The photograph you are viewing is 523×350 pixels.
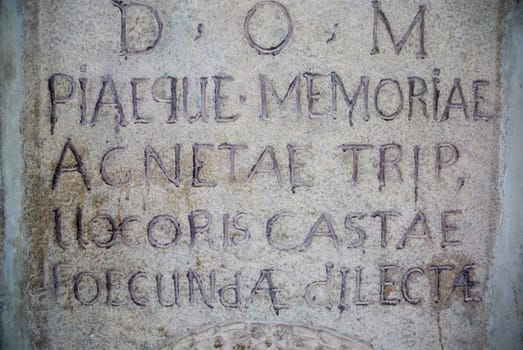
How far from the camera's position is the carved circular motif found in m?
2.02

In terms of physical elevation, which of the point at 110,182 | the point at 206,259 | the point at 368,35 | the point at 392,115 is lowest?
the point at 206,259

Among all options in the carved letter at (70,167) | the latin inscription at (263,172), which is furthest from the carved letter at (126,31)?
the carved letter at (70,167)

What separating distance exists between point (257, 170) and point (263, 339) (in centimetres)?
60

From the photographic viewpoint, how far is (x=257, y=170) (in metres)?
1.99

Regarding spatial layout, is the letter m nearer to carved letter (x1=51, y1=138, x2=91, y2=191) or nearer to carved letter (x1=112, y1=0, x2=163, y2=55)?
carved letter (x1=112, y1=0, x2=163, y2=55)

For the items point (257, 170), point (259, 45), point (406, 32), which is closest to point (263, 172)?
point (257, 170)

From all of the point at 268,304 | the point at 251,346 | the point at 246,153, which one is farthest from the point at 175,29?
the point at 251,346

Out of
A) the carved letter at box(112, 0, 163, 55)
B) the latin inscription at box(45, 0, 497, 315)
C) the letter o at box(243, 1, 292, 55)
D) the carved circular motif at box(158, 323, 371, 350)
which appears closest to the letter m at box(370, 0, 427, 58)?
the latin inscription at box(45, 0, 497, 315)

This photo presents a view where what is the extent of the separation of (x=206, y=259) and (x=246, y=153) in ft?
1.31

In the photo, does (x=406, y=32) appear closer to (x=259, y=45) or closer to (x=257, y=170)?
(x=259, y=45)

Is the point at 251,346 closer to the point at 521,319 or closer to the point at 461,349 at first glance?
Result: the point at 461,349

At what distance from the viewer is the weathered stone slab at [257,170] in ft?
6.48

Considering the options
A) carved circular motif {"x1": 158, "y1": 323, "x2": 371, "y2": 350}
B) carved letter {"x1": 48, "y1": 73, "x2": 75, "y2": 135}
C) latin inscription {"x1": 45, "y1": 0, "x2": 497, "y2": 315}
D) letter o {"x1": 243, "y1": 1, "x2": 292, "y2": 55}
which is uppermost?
letter o {"x1": 243, "y1": 1, "x2": 292, "y2": 55}

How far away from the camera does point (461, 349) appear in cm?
205
